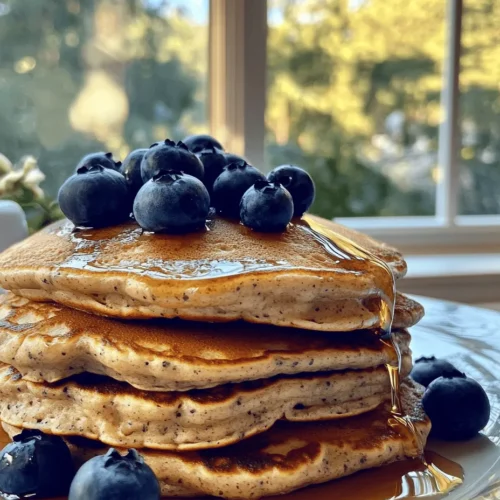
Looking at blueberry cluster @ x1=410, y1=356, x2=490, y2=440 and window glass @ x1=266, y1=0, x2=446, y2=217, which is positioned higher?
window glass @ x1=266, y1=0, x2=446, y2=217

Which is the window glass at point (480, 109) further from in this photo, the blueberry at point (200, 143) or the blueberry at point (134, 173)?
the blueberry at point (134, 173)

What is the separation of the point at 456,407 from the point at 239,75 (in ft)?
4.92

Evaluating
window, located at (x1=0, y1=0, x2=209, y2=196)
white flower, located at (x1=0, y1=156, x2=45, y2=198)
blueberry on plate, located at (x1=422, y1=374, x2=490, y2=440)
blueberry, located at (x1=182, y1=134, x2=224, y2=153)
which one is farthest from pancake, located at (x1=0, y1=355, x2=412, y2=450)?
window, located at (x1=0, y1=0, x2=209, y2=196)

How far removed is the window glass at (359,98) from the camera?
2.38m

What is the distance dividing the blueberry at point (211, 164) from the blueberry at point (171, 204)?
0.14 metres

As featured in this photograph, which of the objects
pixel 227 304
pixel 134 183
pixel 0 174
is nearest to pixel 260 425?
pixel 227 304

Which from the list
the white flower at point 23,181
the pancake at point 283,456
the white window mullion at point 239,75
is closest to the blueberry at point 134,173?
the pancake at point 283,456

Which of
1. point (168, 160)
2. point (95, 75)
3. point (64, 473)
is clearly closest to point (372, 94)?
point (95, 75)

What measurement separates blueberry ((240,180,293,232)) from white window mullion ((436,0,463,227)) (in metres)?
1.68

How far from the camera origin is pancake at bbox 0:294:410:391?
0.83 m

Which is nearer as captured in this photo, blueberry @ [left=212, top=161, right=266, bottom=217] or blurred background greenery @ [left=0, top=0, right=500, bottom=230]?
blueberry @ [left=212, top=161, right=266, bottom=217]

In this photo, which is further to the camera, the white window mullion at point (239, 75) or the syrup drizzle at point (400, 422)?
the white window mullion at point (239, 75)

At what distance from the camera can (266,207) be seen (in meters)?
0.97

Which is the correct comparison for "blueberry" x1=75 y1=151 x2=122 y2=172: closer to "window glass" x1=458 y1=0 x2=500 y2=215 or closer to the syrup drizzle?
the syrup drizzle
